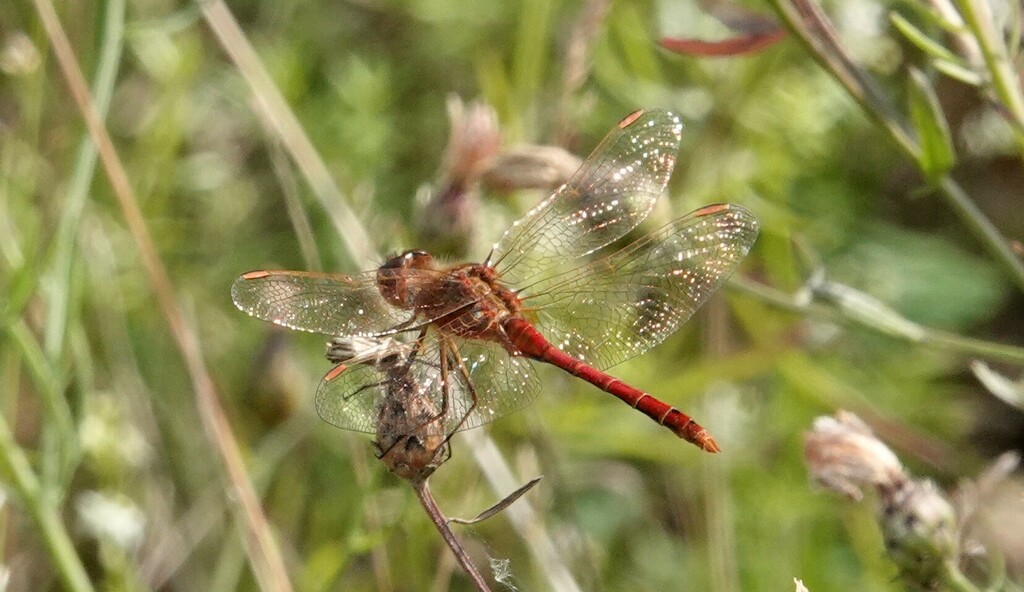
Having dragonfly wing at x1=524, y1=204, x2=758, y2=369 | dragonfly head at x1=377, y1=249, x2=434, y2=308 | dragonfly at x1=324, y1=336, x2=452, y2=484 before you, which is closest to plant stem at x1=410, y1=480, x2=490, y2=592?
dragonfly at x1=324, y1=336, x2=452, y2=484

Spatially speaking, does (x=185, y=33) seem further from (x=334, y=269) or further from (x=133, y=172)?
(x=334, y=269)

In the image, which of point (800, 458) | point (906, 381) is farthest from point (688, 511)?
point (906, 381)

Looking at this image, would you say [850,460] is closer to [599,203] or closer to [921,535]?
[921,535]

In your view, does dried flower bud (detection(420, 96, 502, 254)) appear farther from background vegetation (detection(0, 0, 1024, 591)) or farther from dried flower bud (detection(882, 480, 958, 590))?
dried flower bud (detection(882, 480, 958, 590))

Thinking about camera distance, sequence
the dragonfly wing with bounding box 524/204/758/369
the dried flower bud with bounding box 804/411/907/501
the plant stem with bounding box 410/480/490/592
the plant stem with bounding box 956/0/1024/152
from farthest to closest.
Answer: the dragonfly wing with bounding box 524/204/758/369 → the dried flower bud with bounding box 804/411/907/501 → the plant stem with bounding box 956/0/1024/152 → the plant stem with bounding box 410/480/490/592

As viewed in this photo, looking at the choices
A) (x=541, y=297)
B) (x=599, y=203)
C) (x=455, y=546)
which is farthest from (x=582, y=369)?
(x=455, y=546)

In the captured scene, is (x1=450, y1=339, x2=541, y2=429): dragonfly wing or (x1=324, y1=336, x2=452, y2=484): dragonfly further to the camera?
(x1=450, y1=339, x2=541, y2=429): dragonfly wing
